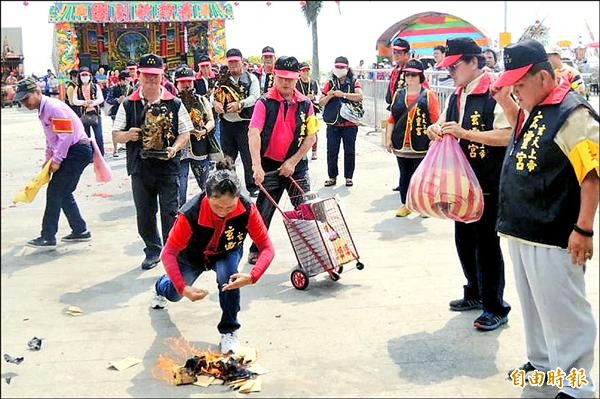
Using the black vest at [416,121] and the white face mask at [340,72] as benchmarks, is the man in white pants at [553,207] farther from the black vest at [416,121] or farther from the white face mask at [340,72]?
the white face mask at [340,72]

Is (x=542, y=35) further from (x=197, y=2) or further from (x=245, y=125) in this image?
(x=197, y=2)

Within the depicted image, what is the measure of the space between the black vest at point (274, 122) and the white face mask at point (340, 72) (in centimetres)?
398

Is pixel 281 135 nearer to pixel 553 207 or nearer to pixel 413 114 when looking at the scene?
pixel 413 114

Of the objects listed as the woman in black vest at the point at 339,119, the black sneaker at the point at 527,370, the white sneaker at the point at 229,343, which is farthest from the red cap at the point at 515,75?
the woman in black vest at the point at 339,119

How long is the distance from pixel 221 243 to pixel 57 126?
3146mm

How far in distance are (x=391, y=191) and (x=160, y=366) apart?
5857 mm

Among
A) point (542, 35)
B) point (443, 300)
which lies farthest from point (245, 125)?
point (443, 300)

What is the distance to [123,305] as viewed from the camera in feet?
17.5

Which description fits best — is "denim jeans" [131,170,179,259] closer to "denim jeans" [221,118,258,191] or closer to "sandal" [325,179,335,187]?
"denim jeans" [221,118,258,191]

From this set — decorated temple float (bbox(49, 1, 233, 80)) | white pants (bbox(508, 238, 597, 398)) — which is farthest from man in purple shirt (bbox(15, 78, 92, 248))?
decorated temple float (bbox(49, 1, 233, 80))

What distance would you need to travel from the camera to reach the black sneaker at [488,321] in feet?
14.9

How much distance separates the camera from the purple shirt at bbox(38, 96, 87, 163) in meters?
6.73

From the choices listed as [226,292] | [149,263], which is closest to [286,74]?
[149,263]

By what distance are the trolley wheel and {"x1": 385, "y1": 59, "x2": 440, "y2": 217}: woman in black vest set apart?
248 cm
